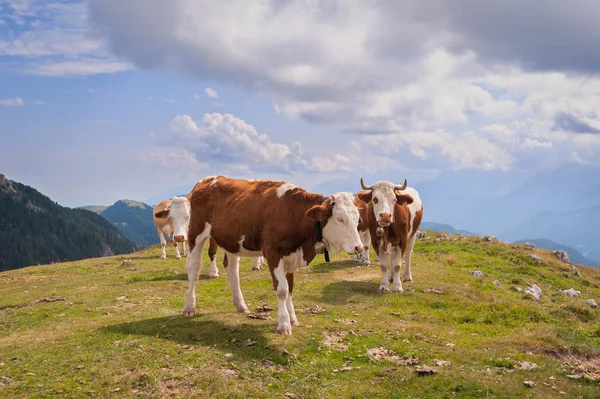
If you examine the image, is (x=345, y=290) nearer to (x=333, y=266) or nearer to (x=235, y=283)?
(x=235, y=283)

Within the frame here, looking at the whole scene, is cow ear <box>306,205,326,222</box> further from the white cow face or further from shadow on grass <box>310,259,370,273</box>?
shadow on grass <box>310,259,370,273</box>

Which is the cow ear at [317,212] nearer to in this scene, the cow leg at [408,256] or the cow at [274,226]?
the cow at [274,226]

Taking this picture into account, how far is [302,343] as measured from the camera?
10383 millimetres

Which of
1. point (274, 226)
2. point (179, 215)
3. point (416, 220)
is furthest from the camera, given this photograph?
point (179, 215)

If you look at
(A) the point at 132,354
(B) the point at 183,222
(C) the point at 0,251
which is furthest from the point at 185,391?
(C) the point at 0,251

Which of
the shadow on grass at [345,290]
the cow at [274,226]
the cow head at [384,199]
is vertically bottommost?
the shadow on grass at [345,290]

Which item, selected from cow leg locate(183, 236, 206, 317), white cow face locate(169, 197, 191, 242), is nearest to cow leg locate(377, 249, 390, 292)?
cow leg locate(183, 236, 206, 317)

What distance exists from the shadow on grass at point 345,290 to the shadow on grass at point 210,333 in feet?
13.3

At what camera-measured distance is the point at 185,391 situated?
7945 mm

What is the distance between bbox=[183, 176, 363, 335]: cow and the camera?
10.7 meters

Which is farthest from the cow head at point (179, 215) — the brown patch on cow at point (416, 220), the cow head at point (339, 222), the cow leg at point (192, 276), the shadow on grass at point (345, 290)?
the cow head at point (339, 222)

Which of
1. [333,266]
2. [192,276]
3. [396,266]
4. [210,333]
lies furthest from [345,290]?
[210,333]

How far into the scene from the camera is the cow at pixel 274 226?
10.7 m

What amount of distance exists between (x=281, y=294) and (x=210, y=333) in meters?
2.01
